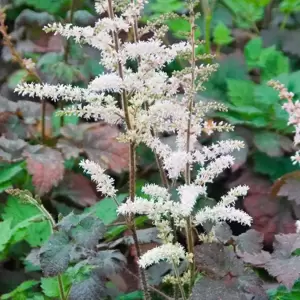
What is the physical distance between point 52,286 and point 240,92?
2.99 ft

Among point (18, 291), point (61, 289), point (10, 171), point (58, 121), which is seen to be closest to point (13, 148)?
point (10, 171)

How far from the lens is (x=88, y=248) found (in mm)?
1108

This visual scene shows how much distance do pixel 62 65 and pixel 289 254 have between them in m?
1.02

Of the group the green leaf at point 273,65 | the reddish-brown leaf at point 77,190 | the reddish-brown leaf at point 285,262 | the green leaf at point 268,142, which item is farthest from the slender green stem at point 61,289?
the green leaf at point 273,65

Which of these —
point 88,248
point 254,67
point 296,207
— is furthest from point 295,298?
point 254,67

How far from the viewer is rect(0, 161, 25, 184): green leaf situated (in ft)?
5.42

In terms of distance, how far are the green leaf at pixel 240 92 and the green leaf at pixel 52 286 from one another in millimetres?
837

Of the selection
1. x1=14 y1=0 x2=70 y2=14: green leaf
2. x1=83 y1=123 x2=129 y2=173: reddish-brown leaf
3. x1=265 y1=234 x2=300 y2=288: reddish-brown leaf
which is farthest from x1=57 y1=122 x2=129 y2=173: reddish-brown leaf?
x1=14 y1=0 x2=70 y2=14: green leaf

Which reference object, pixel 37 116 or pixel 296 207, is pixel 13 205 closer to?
pixel 37 116

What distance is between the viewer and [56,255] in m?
1.08

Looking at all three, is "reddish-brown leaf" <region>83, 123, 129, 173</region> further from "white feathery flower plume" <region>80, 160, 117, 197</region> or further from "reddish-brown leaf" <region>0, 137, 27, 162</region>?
"white feathery flower plume" <region>80, 160, 117, 197</region>

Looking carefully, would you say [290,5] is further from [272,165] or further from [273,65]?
[272,165]

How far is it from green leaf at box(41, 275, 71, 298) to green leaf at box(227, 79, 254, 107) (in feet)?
2.75

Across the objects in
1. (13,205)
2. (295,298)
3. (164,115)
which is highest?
(164,115)
